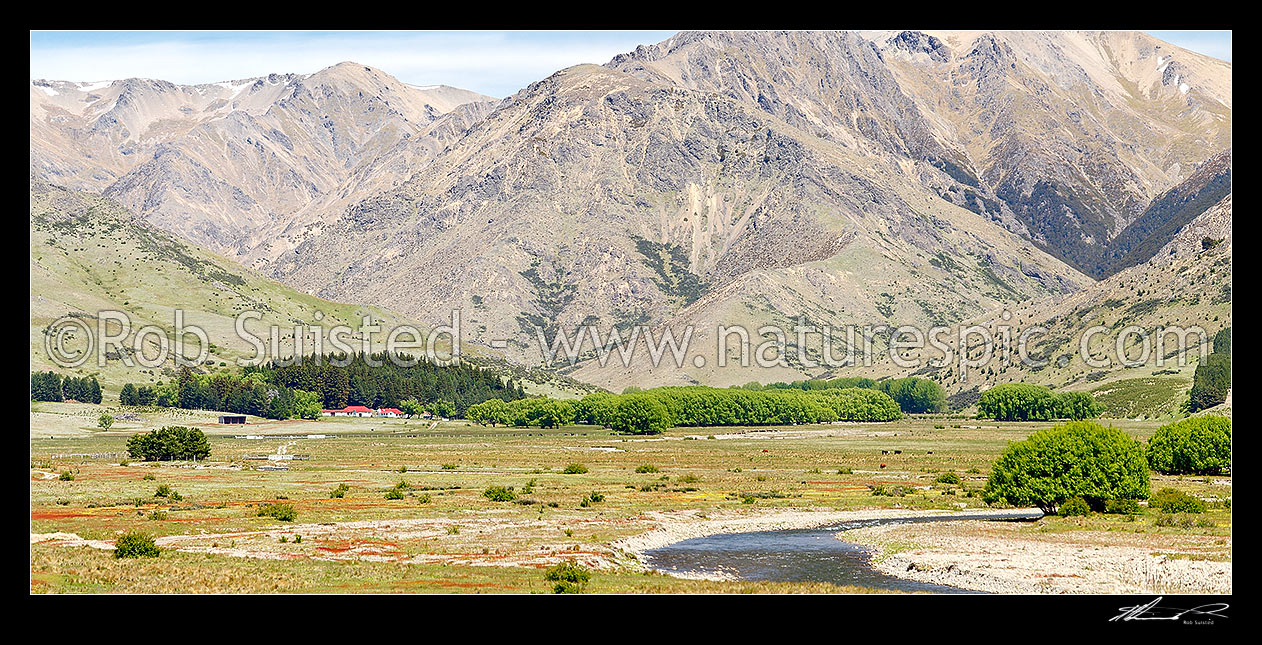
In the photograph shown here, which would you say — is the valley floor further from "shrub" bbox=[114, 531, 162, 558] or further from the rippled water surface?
the rippled water surface

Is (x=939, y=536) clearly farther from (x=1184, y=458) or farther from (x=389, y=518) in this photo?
(x=1184, y=458)

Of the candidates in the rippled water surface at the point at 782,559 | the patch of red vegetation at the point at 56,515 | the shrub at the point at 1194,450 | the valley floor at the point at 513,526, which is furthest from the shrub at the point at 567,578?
the shrub at the point at 1194,450

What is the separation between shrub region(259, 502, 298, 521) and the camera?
8688 cm

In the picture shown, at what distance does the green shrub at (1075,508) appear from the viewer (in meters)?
87.8

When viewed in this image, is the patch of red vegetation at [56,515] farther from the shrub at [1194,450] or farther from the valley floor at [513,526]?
the shrub at [1194,450]

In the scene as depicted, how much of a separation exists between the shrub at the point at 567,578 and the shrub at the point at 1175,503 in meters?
45.0

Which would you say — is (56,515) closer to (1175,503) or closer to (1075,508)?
(1075,508)

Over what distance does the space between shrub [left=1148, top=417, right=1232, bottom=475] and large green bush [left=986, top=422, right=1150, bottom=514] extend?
1390 inches

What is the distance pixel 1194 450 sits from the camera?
406 ft

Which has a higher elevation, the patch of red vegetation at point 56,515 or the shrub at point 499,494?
the patch of red vegetation at point 56,515
